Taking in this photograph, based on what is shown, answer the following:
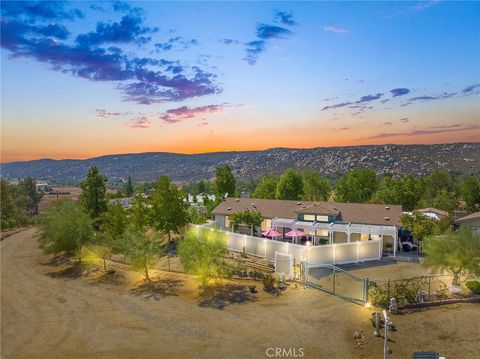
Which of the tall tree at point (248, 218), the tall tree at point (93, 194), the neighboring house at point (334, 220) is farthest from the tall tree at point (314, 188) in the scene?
the tall tree at point (93, 194)

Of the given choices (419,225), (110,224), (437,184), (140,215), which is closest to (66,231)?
(110,224)

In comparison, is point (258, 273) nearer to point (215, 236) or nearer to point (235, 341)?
point (215, 236)

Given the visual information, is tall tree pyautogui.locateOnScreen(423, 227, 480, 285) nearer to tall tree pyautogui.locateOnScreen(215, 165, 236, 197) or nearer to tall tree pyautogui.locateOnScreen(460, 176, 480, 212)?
tall tree pyautogui.locateOnScreen(215, 165, 236, 197)

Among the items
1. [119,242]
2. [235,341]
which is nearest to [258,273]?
[235,341]

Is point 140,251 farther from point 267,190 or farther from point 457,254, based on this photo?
point 267,190

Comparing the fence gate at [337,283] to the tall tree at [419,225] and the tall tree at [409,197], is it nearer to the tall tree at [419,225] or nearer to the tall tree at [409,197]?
the tall tree at [419,225]
